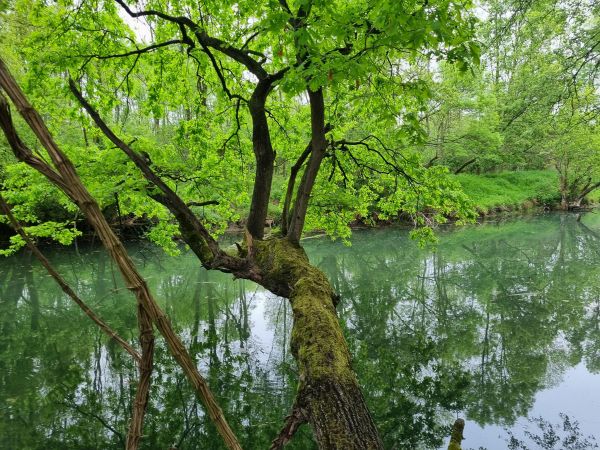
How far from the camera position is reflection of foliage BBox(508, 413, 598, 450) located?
4945mm

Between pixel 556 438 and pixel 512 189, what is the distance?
97.3 feet

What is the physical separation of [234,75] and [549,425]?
674 centimetres

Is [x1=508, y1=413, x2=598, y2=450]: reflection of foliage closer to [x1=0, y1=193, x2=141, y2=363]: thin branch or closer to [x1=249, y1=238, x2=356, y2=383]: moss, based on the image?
[x1=249, y1=238, x2=356, y2=383]: moss

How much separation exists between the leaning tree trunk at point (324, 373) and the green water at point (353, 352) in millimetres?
1765

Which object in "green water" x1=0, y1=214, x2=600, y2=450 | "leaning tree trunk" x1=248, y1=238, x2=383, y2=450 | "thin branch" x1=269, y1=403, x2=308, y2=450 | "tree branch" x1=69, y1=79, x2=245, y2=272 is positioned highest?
"tree branch" x1=69, y1=79, x2=245, y2=272

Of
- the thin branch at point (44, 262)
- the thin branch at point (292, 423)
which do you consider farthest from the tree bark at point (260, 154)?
the thin branch at point (44, 262)

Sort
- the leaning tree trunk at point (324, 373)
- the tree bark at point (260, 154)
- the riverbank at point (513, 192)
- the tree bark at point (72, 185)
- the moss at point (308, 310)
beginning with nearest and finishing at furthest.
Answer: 1. the tree bark at point (72, 185)
2. the leaning tree trunk at point (324, 373)
3. the moss at point (308, 310)
4. the tree bark at point (260, 154)
5. the riverbank at point (513, 192)

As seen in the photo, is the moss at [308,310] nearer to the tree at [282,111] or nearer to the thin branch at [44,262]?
the tree at [282,111]

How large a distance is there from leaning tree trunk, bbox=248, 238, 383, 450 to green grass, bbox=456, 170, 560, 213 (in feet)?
85.5

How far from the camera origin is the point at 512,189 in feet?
103

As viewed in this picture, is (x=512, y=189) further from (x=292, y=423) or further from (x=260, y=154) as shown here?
(x=292, y=423)

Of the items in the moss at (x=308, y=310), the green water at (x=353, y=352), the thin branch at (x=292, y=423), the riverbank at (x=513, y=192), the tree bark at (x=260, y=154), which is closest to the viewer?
the thin branch at (x=292, y=423)

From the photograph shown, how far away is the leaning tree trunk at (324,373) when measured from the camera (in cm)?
261

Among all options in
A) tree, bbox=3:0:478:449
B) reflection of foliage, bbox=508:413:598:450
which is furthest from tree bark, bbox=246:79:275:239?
reflection of foliage, bbox=508:413:598:450
